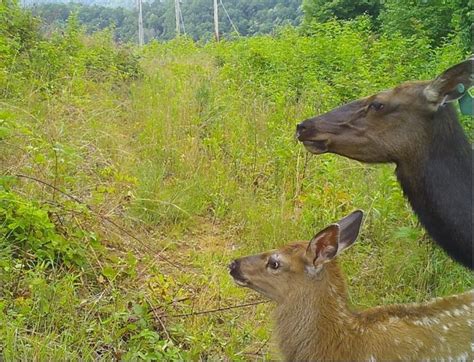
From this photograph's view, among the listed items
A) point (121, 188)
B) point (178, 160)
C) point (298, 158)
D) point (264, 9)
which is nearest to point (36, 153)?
point (121, 188)

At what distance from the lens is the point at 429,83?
3951 mm

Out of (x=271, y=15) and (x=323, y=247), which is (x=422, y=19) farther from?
(x=271, y=15)

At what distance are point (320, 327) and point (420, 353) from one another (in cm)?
51

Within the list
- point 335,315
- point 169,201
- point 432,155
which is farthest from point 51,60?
point 335,315

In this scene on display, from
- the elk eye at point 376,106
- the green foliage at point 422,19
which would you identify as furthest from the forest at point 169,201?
the green foliage at point 422,19

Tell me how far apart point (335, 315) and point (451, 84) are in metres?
1.55

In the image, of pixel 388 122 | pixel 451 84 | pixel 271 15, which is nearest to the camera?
pixel 451 84

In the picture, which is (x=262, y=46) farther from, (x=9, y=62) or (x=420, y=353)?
(x=420, y=353)

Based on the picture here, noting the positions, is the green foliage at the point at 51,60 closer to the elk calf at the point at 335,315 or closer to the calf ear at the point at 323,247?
the elk calf at the point at 335,315

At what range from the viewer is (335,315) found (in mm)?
3320

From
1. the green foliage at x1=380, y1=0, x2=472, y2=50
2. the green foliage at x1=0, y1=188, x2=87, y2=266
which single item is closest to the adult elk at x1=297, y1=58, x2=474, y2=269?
the green foliage at x1=0, y1=188, x2=87, y2=266

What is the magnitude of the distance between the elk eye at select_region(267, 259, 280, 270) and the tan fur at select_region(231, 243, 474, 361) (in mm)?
21

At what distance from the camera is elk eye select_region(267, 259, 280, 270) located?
3.52 metres

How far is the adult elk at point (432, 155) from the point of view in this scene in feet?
13.0
